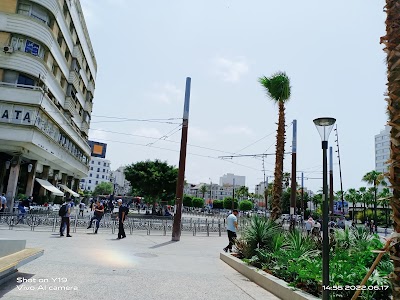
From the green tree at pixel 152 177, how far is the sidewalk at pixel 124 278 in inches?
1077

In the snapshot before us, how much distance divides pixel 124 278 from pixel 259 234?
4.06m

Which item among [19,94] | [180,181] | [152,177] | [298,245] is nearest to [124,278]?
[298,245]

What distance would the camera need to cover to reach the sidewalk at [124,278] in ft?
19.9

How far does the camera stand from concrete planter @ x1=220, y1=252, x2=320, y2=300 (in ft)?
19.7

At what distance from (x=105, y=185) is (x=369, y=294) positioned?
4761 inches

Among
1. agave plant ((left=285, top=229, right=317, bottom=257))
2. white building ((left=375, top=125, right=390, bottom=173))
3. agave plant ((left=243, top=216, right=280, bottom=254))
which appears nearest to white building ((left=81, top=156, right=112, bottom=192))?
white building ((left=375, top=125, right=390, bottom=173))

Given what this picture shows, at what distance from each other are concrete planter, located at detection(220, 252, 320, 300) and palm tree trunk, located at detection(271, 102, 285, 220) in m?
4.73

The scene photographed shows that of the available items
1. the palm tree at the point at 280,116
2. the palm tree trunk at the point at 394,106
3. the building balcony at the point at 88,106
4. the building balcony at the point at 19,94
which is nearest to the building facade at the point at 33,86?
the building balcony at the point at 19,94

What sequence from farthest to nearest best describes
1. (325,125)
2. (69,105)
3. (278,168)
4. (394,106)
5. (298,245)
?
(69,105) → (278,168) → (298,245) → (325,125) → (394,106)

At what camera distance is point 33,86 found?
26547 mm

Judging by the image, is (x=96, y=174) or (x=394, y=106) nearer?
(x=394, y=106)

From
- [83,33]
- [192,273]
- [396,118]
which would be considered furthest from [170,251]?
[83,33]

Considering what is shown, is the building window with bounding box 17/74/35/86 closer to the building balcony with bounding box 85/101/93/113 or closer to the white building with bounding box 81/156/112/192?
the building balcony with bounding box 85/101/93/113

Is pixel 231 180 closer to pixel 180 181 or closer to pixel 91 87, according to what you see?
pixel 91 87
